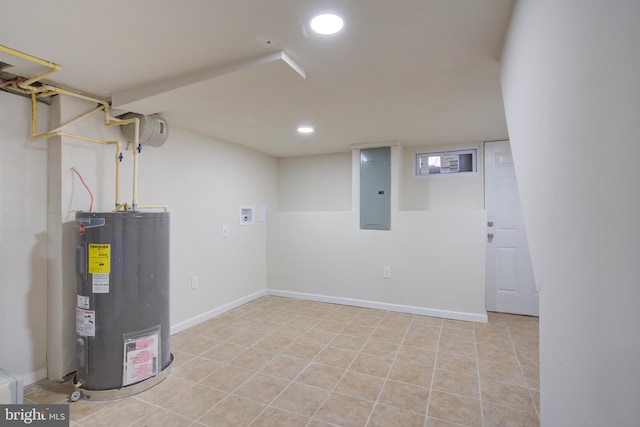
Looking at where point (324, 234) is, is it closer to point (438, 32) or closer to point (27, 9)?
point (438, 32)

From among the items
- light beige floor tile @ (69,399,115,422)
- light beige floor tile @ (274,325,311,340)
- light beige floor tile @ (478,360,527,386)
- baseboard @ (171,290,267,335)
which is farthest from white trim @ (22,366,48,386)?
light beige floor tile @ (478,360,527,386)

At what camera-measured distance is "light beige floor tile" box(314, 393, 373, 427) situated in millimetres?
1847

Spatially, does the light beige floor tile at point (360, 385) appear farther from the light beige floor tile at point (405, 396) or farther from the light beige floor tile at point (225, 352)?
the light beige floor tile at point (225, 352)

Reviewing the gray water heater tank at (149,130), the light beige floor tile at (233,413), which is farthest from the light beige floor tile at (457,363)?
the gray water heater tank at (149,130)

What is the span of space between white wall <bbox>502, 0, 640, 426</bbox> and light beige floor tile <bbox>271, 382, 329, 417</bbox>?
1.28 m

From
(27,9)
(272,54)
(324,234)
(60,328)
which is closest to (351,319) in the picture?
(324,234)

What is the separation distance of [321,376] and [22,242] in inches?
92.7

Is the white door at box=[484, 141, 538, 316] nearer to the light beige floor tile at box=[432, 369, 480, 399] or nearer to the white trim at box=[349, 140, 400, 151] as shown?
the white trim at box=[349, 140, 400, 151]

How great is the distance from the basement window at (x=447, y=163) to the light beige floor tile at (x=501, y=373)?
235 cm

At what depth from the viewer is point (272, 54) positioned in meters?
1.76

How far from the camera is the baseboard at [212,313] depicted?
3209mm

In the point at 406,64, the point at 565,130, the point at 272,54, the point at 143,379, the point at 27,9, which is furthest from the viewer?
the point at 143,379

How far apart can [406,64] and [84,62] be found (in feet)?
6.45

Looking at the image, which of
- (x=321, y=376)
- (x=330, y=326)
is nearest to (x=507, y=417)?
(x=321, y=376)
